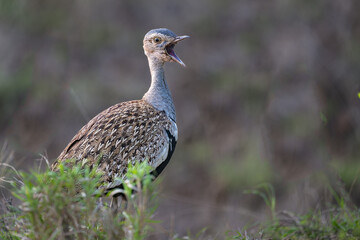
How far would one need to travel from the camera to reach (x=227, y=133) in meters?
9.64

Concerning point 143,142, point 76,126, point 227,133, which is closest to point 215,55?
point 227,133

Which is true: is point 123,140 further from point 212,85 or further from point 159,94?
point 212,85

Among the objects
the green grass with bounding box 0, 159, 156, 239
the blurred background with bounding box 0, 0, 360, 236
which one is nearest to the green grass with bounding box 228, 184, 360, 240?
the green grass with bounding box 0, 159, 156, 239

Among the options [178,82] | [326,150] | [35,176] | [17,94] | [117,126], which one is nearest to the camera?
[35,176]

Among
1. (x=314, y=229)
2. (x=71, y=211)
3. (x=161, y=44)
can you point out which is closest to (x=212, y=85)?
(x=161, y=44)

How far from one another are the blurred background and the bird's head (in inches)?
152

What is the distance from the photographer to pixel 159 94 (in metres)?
4.73

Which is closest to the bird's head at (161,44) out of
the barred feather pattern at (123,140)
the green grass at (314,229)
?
the barred feather pattern at (123,140)

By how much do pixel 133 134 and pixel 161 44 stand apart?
3.40 feet

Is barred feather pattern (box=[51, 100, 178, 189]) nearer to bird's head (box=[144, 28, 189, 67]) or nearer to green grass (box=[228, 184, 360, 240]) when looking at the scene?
bird's head (box=[144, 28, 189, 67])

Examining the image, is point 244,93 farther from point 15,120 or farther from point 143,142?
point 143,142

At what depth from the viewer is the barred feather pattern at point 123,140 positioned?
12.8 ft

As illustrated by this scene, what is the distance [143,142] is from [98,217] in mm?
1426

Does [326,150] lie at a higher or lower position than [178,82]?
lower
